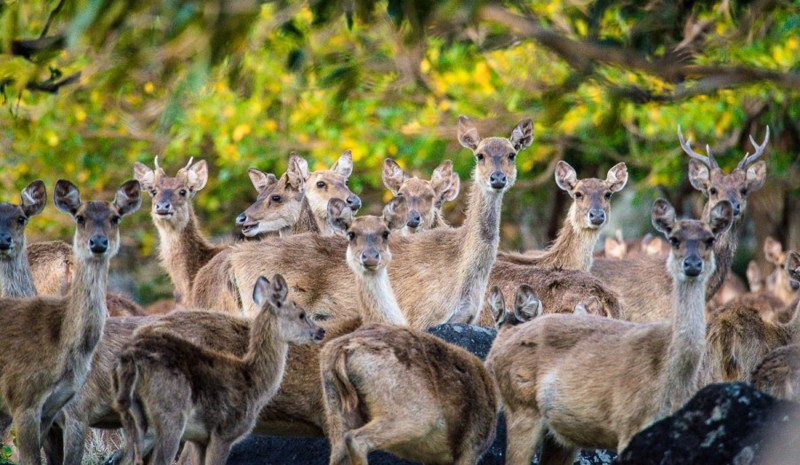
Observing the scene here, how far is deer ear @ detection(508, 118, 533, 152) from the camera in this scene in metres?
12.5

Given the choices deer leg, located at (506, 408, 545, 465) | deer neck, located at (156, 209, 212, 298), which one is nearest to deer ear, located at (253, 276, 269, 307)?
deer leg, located at (506, 408, 545, 465)

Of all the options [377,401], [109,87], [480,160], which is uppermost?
[109,87]

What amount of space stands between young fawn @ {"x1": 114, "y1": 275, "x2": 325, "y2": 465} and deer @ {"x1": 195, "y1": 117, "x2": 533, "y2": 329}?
9.19ft

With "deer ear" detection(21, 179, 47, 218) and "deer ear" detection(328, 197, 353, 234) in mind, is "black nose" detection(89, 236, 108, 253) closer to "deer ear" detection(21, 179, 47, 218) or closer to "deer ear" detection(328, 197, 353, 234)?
"deer ear" detection(21, 179, 47, 218)

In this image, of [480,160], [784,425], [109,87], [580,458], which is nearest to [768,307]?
[480,160]

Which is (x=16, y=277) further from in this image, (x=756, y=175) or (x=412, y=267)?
(x=756, y=175)

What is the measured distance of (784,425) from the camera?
6.54 metres

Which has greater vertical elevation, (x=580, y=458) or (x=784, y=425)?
(x=784, y=425)

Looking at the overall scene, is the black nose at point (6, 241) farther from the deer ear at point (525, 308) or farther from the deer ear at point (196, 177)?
the deer ear at point (196, 177)

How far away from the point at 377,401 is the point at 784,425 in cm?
216

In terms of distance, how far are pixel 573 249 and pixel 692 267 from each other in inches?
210

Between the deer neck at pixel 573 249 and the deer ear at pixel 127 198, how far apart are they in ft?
15.8

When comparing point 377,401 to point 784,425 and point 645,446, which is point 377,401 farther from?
point 784,425

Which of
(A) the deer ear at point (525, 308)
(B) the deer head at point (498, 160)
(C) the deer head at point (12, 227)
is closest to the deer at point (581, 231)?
(B) the deer head at point (498, 160)
